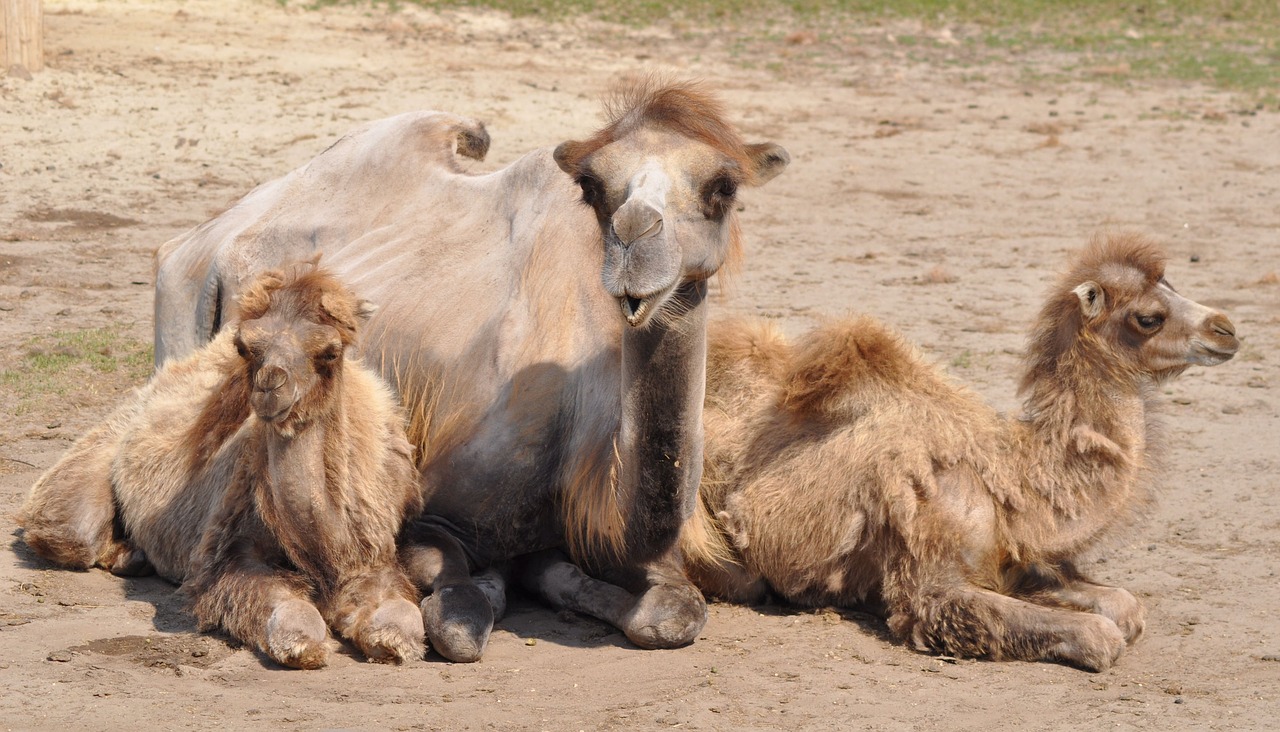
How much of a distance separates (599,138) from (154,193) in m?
7.01

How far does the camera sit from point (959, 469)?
226 inches

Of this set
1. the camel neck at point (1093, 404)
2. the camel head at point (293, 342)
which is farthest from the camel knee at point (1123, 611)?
the camel head at point (293, 342)

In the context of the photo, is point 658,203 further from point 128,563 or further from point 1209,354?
point 128,563

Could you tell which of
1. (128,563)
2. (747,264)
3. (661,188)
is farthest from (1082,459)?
(747,264)

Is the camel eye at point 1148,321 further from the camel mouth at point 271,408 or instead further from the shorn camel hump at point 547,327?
the camel mouth at point 271,408

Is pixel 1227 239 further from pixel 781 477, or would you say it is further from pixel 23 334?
pixel 23 334

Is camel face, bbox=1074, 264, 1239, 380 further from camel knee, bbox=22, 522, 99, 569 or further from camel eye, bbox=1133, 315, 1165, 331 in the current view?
camel knee, bbox=22, 522, 99, 569

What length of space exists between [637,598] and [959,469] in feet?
4.12

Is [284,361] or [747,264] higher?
[284,361]

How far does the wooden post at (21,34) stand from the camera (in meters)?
12.5

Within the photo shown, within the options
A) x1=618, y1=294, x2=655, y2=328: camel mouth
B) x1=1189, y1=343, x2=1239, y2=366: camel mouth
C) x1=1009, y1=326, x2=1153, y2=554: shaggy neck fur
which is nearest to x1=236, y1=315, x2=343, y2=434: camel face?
x1=618, y1=294, x2=655, y2=328: camel mouth

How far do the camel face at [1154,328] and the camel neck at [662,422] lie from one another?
5.30 feet

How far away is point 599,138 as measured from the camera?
5.11 meters

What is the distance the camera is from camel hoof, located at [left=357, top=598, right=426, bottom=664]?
5152 millimetres
